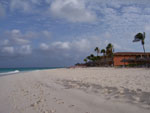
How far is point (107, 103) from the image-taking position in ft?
10.6

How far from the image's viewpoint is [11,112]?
10.3ft

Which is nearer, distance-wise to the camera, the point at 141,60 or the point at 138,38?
the point at 141,60

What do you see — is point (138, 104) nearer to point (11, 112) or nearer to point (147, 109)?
point (147, 109)

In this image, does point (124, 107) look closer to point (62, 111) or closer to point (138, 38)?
point (62, 111)

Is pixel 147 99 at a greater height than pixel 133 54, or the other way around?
pixel 133 54

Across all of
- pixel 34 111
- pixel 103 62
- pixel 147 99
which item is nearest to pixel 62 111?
pixel 34 111

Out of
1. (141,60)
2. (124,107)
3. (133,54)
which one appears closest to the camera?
(124,107)

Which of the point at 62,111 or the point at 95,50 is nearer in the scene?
the point at 62,111

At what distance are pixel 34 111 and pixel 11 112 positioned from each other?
62 centimetres

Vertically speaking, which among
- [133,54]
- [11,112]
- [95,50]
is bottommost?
[11,112]

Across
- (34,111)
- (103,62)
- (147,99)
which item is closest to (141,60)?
(103,62)

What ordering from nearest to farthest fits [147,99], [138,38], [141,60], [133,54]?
[147,99]
[141,60]
[138,38]
[133,54]

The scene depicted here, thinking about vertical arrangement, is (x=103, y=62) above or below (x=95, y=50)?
below

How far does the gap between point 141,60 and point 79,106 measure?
98.3 ft
